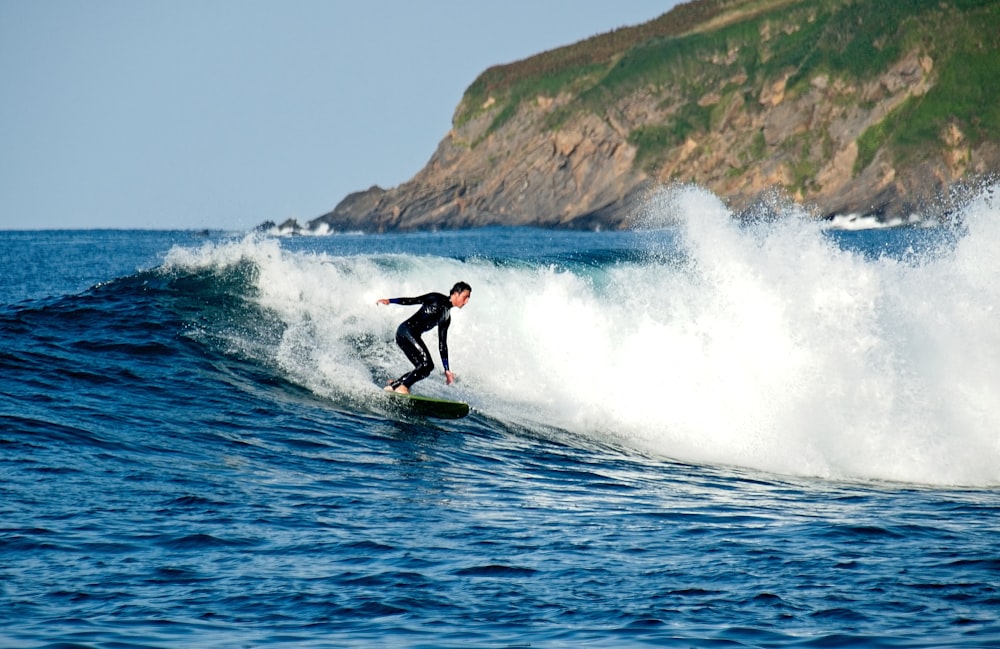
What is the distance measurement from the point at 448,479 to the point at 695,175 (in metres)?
122

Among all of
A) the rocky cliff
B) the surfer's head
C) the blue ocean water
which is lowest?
the blue ocean water

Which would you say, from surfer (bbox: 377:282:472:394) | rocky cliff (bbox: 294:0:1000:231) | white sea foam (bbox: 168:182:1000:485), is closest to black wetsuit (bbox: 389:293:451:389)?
surfer (bbox: 377:282:472:394)

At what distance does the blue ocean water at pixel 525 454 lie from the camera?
25.0ft

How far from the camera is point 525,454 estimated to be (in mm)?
13781

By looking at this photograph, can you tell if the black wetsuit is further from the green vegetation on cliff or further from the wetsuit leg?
the green vegetation on cliff

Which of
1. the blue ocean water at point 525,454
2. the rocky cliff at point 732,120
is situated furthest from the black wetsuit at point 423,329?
the rocky cliff at point 732,120

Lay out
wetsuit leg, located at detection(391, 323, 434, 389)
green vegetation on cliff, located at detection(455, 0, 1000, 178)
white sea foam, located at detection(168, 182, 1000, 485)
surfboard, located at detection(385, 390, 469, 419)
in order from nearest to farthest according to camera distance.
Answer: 1. white sea foam, located at detection(168, 182, 1000, 485)
2. surfboard, located at detection(385, 390, 469, 419)
3. wetsuit leg, located at detection(391, 323, 434, 389)
4. green vegetation on cliff, located at detection(455, 0, 1000, 178)

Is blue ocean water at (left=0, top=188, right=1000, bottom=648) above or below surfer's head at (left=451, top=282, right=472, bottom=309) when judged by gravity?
below

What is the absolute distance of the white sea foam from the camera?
14.1 meters

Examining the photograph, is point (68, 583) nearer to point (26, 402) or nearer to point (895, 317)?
point (26, 402)

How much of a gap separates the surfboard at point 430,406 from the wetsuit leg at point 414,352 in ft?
0.72

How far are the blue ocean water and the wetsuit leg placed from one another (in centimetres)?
62

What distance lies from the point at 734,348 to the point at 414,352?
4.91m

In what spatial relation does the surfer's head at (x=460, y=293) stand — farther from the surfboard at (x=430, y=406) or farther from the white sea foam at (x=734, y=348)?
the white sea foam at (x=734, y=348)
